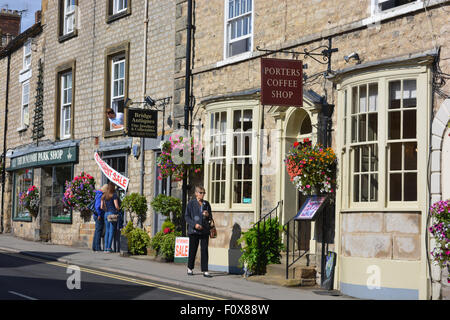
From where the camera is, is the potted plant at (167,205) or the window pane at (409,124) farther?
the potted plant at (167,205)

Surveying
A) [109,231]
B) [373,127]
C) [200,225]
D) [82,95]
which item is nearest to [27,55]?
[82,95]

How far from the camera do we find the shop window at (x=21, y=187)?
90.1 feet

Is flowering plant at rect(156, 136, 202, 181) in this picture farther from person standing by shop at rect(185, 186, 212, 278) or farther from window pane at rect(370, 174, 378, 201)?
window pane at rect(370, 174, 378, 201)

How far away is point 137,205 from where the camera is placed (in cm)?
1970

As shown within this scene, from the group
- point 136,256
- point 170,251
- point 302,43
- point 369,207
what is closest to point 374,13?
point 302,43

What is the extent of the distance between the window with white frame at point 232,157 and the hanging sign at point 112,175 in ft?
14.4

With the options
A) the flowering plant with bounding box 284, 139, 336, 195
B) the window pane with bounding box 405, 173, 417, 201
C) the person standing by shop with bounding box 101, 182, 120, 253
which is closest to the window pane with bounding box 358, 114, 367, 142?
the flowering plant with bounding box 284, 139, 336, 195

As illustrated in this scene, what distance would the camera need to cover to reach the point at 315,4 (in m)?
14.5

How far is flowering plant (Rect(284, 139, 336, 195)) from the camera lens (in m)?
13.4

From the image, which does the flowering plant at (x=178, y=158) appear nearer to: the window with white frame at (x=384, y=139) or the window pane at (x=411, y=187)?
the window with white frame at (x=384, y=139)

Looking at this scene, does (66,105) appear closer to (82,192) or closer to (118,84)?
(118,84)

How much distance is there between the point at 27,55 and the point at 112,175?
938 centimetres

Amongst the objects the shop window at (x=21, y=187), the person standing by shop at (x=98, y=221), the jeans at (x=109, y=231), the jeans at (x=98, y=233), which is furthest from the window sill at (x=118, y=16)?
the shop window at (x=21, y=187)
